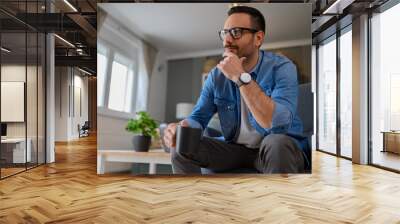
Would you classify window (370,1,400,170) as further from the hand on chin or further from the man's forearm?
the hand on chin

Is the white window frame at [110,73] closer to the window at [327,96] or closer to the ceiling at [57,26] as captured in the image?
the ceiling at [57,26]

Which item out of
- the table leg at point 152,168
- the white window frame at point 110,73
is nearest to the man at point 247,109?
the table leg at point 152,168

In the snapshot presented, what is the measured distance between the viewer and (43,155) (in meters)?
6.61

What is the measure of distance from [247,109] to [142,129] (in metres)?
1.11

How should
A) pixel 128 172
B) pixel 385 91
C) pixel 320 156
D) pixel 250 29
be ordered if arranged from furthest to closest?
1. pixel 320 156
2. pixel 385 91
3. pixel 128 172
4. pixel 250 29

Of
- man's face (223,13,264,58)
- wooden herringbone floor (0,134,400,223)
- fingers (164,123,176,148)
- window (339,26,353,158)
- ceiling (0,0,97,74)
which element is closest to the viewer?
wooden herringbone floor (0,134,400,223)

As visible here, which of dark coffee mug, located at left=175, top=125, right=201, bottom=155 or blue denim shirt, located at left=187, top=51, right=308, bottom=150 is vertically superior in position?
blue denim shirt, located at left=187, top=51, right=308, bottom=150

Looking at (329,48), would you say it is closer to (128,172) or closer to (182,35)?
(182,35)

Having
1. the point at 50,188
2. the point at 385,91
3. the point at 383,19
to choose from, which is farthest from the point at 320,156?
the point at 50,188

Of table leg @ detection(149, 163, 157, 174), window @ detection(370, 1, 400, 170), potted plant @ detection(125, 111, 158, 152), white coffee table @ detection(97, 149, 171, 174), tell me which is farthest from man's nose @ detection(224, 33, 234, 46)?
window @ detection(370, 1, 400, 170)

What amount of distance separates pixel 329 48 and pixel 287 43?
A: 4838 millimetres

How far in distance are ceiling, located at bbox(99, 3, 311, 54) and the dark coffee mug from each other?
0.86m

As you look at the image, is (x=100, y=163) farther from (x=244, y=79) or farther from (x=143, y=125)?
(x=244, y=79)

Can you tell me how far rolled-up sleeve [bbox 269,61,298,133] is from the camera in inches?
150
